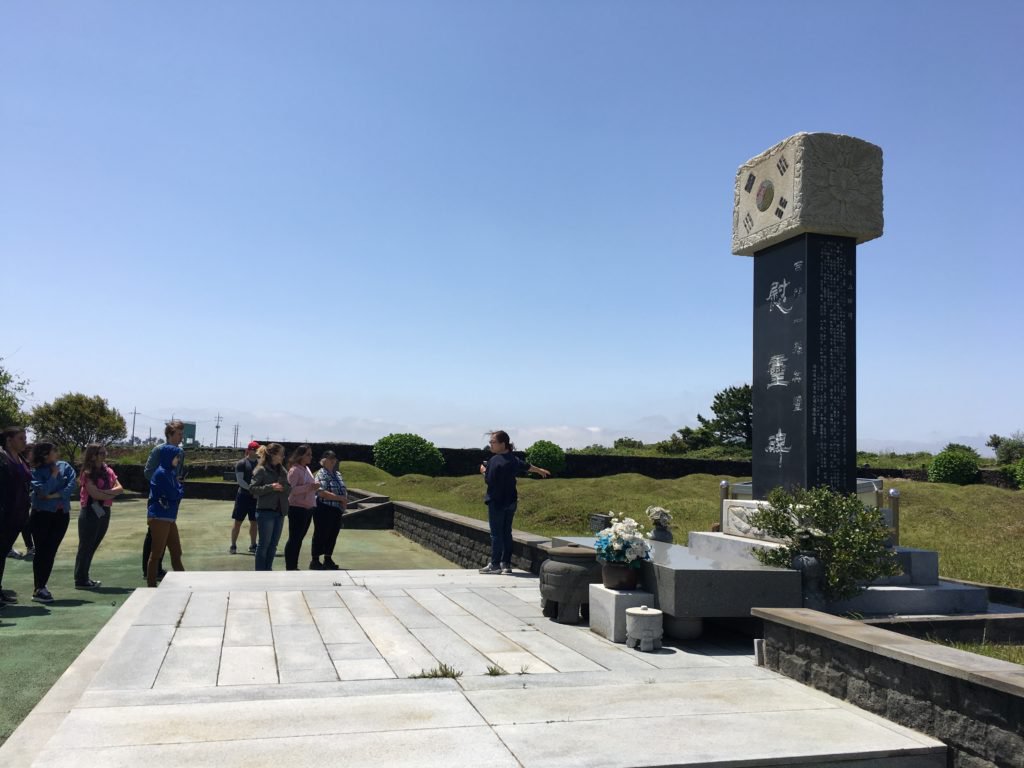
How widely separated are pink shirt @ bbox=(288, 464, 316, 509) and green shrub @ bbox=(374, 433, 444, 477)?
74.8ft

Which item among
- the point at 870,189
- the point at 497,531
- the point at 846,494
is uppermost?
the point at 870,189

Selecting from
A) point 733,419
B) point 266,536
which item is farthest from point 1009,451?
point 266,536

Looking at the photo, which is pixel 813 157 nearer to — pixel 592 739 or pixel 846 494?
pixel 846 494

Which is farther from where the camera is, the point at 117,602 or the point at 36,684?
the point at 117,602

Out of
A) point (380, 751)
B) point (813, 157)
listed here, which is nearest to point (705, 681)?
point (380, 751)

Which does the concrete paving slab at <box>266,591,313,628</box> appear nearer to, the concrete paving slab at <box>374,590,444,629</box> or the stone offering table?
the concrete paving slab at <box>374,590,444,629</box>

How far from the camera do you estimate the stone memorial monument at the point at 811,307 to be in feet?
26.7

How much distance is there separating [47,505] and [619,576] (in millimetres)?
6162

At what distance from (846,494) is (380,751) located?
5651mm

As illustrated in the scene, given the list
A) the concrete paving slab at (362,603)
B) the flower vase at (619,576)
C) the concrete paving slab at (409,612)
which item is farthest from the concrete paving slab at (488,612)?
the flower vase at (619,576)

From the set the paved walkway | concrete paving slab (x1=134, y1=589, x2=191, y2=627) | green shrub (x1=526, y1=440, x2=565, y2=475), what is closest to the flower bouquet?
the paved walkway

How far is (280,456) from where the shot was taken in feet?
35.2

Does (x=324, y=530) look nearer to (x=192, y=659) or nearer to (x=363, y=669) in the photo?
(x=192, y=659)

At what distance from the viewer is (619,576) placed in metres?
6.95
